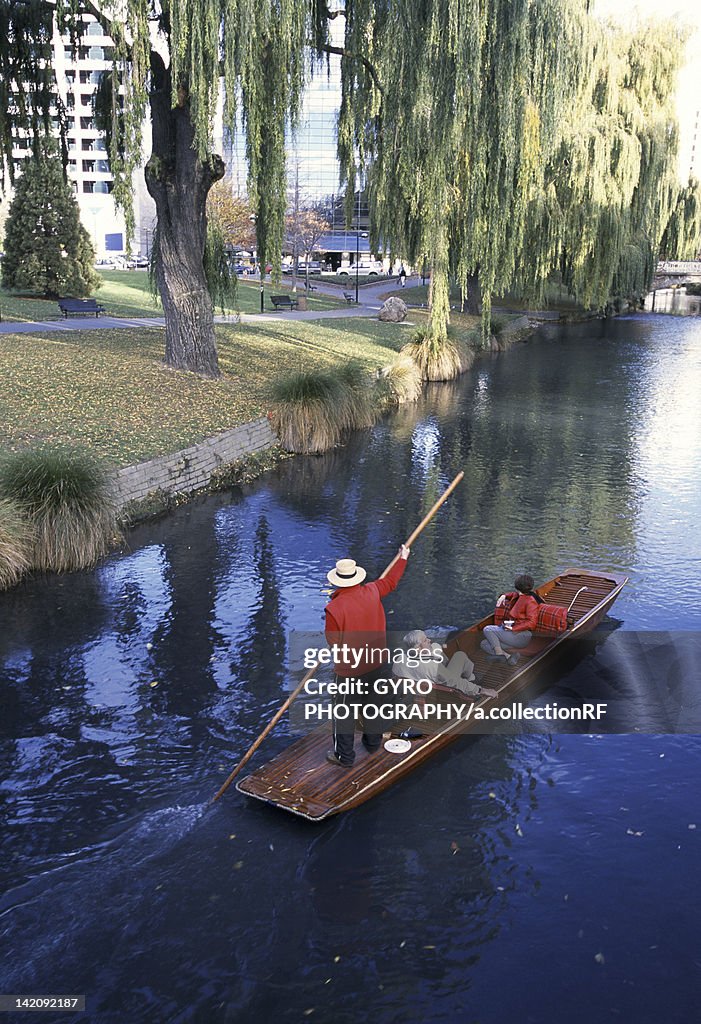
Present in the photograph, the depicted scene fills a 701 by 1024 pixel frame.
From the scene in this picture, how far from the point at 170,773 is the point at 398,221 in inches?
1005

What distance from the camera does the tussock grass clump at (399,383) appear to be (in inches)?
996

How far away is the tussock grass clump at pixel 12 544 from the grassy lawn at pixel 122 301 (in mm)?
13864

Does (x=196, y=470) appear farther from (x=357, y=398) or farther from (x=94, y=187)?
(x=94, y=187)

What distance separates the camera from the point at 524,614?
Result: 1006 centimetres

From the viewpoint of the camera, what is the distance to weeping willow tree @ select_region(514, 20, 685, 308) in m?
33.3

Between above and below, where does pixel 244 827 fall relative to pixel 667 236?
below

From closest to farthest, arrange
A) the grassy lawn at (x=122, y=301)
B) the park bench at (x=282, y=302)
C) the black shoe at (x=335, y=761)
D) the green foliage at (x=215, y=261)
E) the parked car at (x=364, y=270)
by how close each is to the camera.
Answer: the black shoe at (x=335, y=761) < the green foliage at (x=215, y=261) < the grassy lawn at (x=122, y=301) < the park bench at (x=282, y=302) < the parked car at (x=364, y=270)

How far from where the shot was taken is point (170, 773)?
27.3ft

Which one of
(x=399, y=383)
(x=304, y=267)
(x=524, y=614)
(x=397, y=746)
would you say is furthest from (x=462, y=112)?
(x=304, y=267)

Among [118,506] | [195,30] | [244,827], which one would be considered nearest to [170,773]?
[244,827]

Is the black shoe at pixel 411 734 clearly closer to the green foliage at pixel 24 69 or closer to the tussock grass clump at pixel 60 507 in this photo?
the tussock grass clump at pixel 60 507

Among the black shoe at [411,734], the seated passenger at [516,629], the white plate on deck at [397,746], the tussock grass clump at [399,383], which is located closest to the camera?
the white plate on deck at [397,746]

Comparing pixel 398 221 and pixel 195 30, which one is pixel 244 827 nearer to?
pixel 195 30

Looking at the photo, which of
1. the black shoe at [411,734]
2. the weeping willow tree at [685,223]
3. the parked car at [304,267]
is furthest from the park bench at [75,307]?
the parked car at [304,267]
